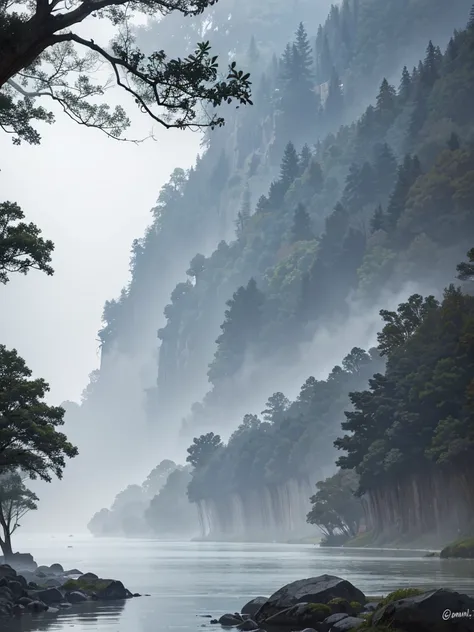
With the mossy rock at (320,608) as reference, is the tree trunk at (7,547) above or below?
above

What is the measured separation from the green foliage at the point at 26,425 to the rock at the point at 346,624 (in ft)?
75.6

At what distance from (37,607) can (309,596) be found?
41.4 ft

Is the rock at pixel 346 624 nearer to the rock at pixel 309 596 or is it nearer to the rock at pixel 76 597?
the rock at pixel 309 596

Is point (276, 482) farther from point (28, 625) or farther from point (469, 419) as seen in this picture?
point (28, 625)

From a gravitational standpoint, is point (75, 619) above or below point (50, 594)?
below

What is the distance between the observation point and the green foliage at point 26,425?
149 feet

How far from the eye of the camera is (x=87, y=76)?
73.6 feet

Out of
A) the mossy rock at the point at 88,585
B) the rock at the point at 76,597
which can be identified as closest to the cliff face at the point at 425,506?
the mossy rock at the point at 88,585

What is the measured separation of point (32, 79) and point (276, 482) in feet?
544

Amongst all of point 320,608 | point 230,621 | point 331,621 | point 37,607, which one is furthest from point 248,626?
point 37,607

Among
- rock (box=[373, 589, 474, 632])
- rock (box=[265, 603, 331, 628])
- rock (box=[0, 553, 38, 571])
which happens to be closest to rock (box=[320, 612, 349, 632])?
rock (box=[265, 603, 331, 628])

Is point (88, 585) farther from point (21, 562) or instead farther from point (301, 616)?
point (21, 562)

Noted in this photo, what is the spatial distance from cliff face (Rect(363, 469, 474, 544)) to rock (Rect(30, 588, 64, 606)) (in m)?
50.9

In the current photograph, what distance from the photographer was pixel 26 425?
45.6 m
